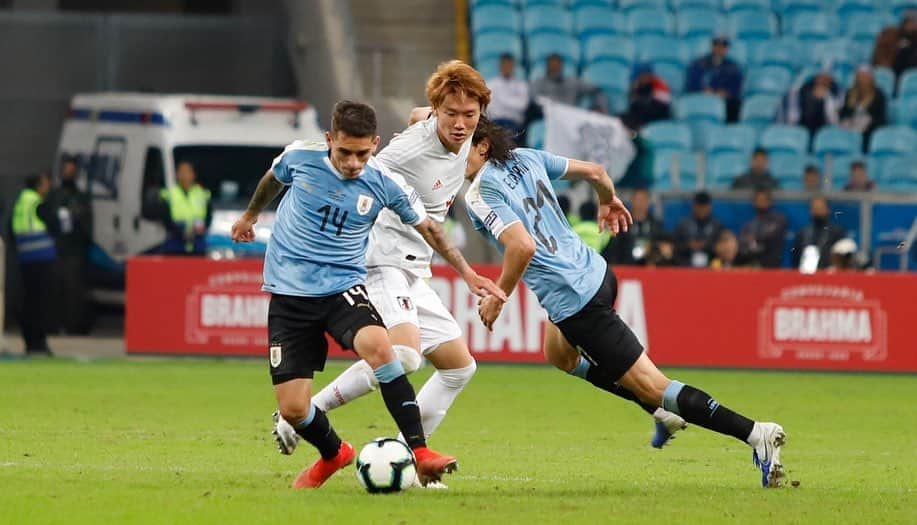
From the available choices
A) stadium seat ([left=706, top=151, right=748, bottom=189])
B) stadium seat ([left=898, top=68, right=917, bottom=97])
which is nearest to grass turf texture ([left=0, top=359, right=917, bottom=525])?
stadium seat ([left=706, top=151, right=748, bottom=189])

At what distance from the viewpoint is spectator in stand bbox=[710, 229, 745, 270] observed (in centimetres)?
2006

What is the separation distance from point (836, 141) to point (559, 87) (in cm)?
340

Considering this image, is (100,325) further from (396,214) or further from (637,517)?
(637,517)

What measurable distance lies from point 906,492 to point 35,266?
12.8m

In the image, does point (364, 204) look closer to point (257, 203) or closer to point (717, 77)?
point (257, 203)

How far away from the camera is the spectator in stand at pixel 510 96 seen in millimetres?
23047

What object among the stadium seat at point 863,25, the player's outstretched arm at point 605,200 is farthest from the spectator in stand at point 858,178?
the player's outstretched arm at point 605,200

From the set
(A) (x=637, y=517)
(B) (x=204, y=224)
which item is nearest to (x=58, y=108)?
(B) (x=204, y=224)

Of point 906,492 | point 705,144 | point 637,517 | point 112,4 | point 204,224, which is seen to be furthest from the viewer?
point 112,4

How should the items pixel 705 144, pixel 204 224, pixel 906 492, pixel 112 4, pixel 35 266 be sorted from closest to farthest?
pixel 906 492 → pixel 35 266 → pixel 204 224 → pixel 705 144 → pixel 112 4

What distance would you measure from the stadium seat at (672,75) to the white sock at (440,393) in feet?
50.7

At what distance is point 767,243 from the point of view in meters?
20.8

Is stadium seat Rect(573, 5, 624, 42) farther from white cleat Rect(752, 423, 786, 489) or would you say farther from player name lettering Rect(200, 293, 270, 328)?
white cleat Rect(752, 423, 786, 489)

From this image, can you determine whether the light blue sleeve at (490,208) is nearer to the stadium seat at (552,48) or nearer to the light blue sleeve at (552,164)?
the light blue sleeve at (552,164)
